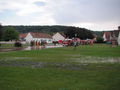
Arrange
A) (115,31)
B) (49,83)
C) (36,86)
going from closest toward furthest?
(36,86)
(49,83)
(115,31)

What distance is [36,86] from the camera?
866cm

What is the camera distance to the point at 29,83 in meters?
9.24

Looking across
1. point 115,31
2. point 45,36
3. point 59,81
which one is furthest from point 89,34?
point 59,81

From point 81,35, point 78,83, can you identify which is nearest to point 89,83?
point 78,83

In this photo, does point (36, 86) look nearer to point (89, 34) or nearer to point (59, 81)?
point (59, 81)

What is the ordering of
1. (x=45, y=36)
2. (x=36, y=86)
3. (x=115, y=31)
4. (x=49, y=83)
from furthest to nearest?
1. (x=45, y=36)
2. (x=115, y=31)
3. (x=49, y=83)
4. (x=36, y=86)

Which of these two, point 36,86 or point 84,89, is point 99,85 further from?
point 36,86

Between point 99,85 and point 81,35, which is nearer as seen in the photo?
point 99,85

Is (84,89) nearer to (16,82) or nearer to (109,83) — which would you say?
(109,83)

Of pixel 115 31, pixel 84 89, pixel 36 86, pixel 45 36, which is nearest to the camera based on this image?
pixel 84 89

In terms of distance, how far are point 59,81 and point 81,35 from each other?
115323 millimetres

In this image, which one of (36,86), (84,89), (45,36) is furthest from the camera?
(45,36)

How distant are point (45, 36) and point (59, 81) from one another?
453ft

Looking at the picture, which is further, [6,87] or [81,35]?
[81,35]
